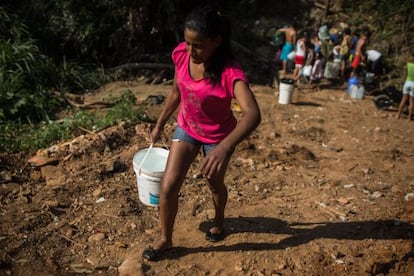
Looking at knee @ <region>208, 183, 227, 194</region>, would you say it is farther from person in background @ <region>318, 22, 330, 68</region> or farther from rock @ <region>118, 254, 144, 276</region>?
person in background @ <region>318, 22, 330, 68</region>

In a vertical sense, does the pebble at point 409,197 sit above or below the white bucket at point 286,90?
below

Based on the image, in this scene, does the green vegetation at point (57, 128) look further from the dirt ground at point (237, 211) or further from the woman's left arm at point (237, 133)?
the woman's left arm at point (237, 133)

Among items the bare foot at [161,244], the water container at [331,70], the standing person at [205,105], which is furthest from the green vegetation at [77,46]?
the standing person at [205,105]

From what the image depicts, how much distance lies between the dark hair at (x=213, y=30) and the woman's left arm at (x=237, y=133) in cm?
15

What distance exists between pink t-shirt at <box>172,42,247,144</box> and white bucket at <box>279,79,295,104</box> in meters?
4.00

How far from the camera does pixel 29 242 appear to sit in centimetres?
299

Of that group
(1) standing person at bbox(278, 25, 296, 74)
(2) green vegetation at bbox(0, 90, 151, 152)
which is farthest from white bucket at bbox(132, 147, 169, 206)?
(1) standing person at bbox(278, 25, 296, 74)

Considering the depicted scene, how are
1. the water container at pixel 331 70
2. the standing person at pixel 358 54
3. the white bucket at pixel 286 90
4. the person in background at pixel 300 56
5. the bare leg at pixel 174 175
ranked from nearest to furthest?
the bare leg at pixel 174 175 < the white bucket at pixel 286 90 < the person in background at pixel 300 56 < the standing person at pixel 358 54 < the water container at pixel 331 70

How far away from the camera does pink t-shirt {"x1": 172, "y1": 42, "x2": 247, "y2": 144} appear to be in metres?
2.24

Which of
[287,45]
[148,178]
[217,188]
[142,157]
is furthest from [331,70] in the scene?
[148,178]

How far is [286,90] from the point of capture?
6387 millimetres

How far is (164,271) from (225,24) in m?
1.62

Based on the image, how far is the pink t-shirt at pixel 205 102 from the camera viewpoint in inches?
88.4

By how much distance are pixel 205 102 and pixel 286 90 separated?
13.9 ft
